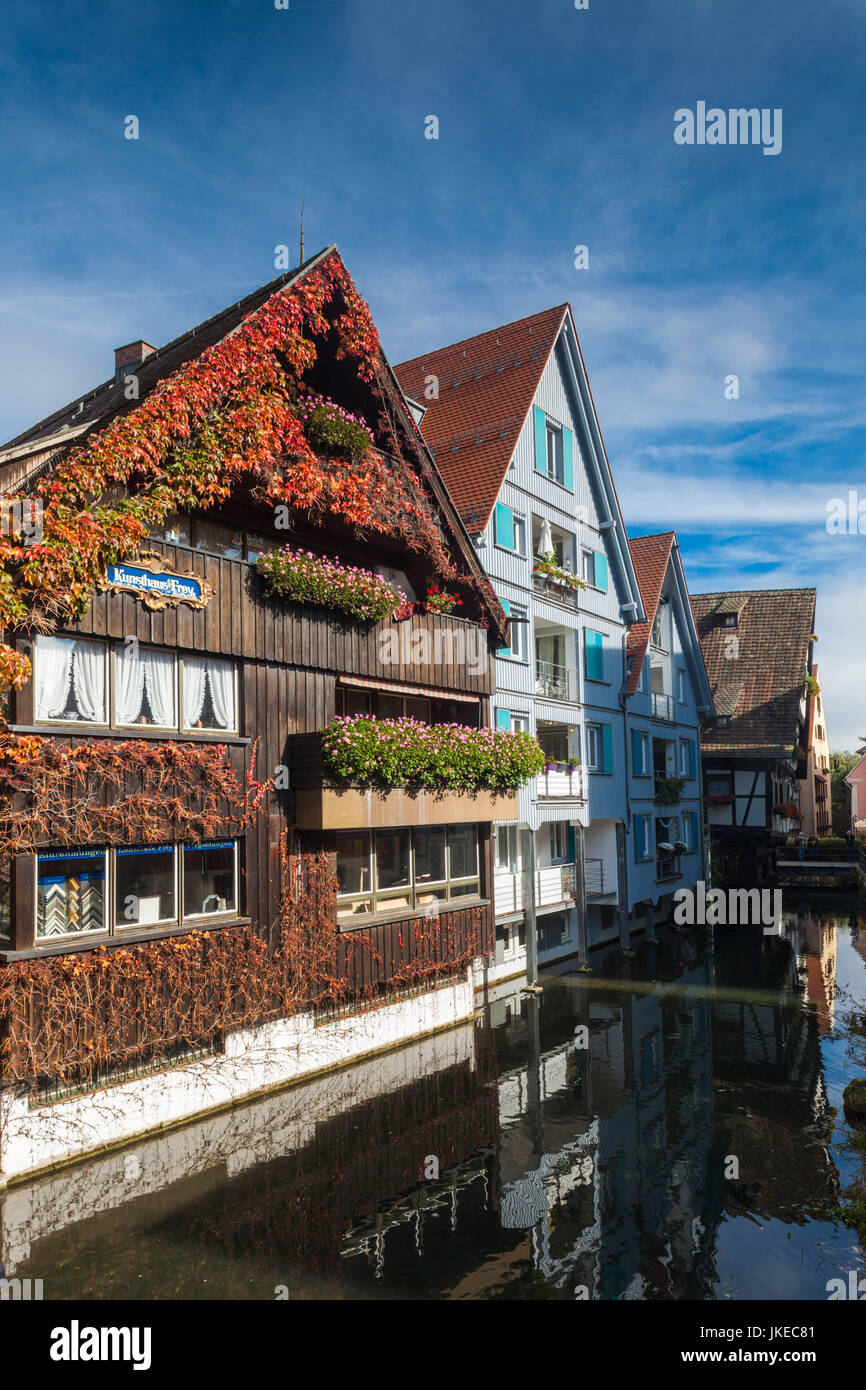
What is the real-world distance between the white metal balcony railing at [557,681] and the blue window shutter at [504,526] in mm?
3589

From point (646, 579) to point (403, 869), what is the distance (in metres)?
18.5

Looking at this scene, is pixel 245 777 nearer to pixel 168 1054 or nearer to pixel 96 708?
pixel 96 708

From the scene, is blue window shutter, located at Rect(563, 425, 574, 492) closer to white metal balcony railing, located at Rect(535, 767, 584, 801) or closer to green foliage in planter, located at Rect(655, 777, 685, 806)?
white metal balcony railing, located at Rect(535, 767, 584, 801)

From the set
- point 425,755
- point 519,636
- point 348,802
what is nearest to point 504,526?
point 519,636

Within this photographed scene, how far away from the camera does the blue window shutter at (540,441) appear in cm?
2498

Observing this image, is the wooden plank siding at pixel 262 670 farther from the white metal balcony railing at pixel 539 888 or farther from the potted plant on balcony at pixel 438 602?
the white metal balcony railing at pixel 539 888

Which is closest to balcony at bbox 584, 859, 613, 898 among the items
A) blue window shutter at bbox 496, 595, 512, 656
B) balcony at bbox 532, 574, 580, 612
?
balcony at bbox 532, 574, 580, 612

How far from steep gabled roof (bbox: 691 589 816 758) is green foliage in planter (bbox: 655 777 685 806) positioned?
10299 mm

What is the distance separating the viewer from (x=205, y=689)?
1414 cm

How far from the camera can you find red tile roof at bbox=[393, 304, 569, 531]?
76.5 feet

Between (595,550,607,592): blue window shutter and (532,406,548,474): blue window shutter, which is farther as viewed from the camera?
(595,550,607,592): blue window shutter

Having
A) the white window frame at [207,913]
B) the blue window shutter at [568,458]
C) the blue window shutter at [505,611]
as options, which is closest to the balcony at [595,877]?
the blue window shutter at [505,611]

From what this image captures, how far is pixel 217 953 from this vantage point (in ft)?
45.2

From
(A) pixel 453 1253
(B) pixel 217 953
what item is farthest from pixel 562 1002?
(A) pixel 453 1253
